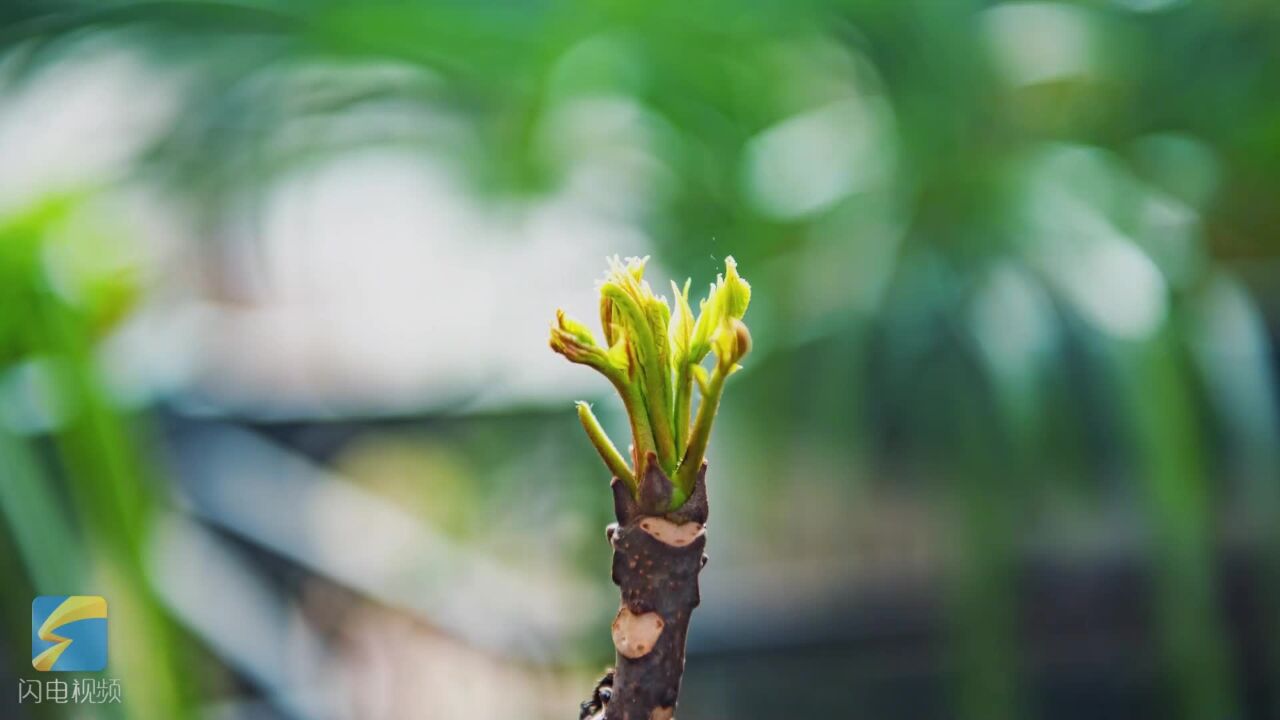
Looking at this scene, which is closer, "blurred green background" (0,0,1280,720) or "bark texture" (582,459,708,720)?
"bark texture" (582,459,708,720)

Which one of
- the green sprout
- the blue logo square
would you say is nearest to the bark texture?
the green sprout

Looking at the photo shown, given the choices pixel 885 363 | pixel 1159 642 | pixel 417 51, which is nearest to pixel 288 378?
pixel 417 51

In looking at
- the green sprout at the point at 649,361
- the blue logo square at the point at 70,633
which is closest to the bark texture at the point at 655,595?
the green sprout at the point at 649,361

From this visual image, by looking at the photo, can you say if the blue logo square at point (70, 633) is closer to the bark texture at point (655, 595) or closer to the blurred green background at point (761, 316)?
the blurred green background at point (761, 316)

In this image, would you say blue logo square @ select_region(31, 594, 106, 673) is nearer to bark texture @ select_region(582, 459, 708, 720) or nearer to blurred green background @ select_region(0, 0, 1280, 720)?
blurred green background @ select_region(0, 0, 1280, 720)

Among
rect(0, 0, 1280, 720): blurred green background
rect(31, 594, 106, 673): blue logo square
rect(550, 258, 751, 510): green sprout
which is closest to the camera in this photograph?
rect(550, 258, 751, 510): green sprout

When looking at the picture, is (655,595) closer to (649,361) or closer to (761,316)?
(649,361)

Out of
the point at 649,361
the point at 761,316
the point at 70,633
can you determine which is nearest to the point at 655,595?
the point at 649,361

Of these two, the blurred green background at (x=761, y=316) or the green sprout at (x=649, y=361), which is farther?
the blurred green background at (x=761, y=316)
